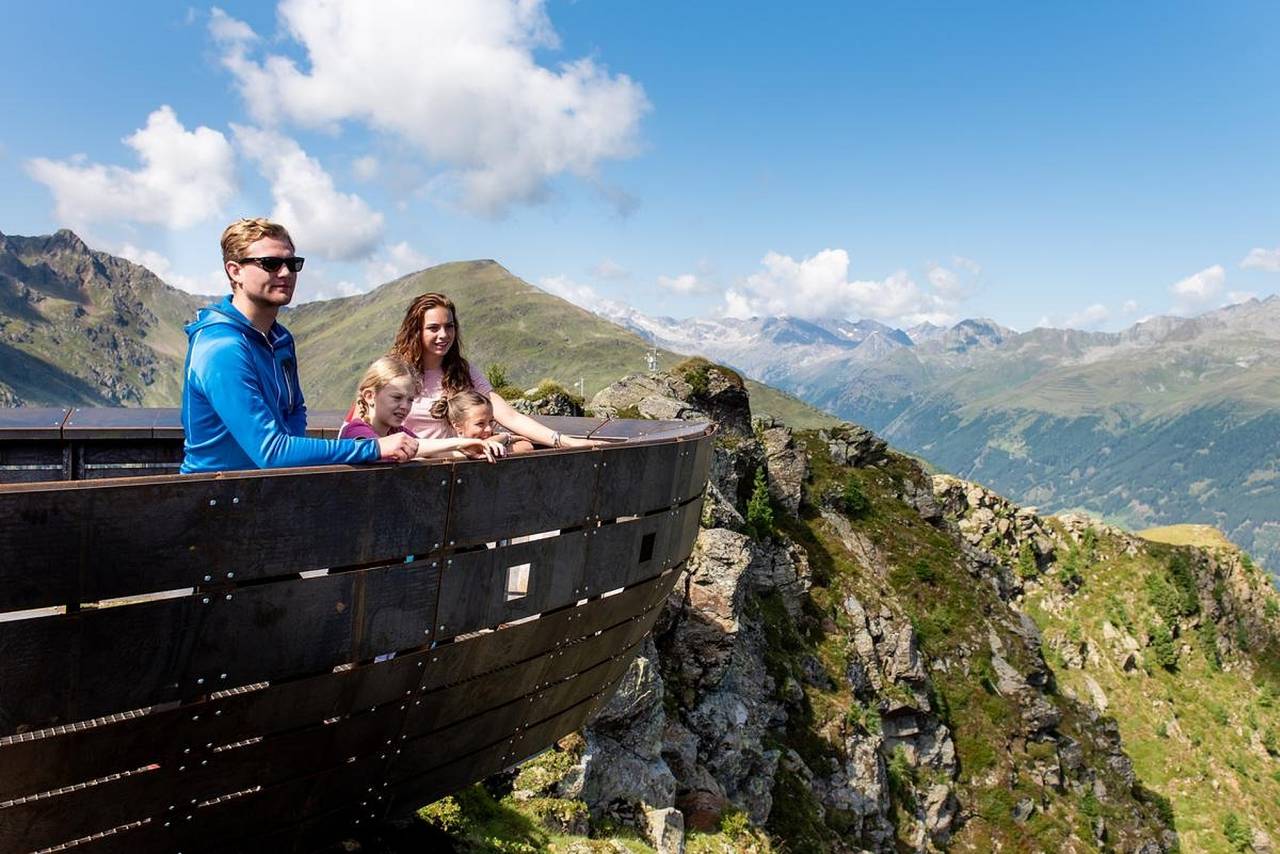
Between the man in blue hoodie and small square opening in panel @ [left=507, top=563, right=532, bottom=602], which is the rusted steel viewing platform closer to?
small square opening in panel @ [left=507, top=563, right=532, bottom=602]

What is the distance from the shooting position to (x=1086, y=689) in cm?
6406

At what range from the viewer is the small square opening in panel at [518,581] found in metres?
5.83

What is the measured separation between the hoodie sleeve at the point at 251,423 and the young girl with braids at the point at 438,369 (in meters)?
1.68

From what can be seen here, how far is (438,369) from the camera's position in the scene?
6.86 m

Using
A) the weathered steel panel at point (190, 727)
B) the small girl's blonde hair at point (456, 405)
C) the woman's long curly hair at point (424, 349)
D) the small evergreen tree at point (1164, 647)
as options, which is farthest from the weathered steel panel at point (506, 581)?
the small evergreen tree at point (1164, 647)

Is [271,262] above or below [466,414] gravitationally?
above

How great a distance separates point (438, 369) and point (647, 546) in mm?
2544

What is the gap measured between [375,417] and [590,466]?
1.71 metres

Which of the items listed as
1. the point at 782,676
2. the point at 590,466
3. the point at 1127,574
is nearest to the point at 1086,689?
the point at 1127,574

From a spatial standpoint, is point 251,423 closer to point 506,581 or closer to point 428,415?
point 428,415

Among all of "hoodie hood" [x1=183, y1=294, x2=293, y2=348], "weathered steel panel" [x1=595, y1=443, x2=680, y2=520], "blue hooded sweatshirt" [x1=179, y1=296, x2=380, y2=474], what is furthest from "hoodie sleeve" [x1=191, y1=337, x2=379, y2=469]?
"weathered steel panel" [x1=595, y1=443, x2=680, y2=520]

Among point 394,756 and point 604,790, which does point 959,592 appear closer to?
point 604,790

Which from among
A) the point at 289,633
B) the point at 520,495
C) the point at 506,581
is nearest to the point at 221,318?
the point at 289,633

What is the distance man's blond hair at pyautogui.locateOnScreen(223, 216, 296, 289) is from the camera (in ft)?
16.7
